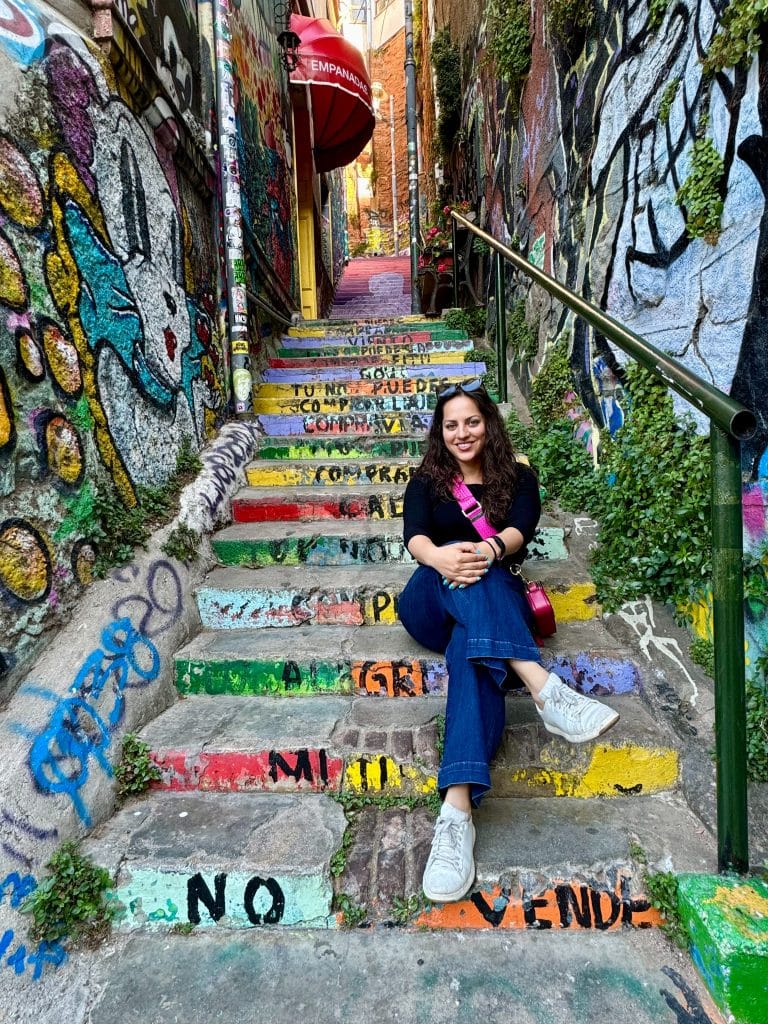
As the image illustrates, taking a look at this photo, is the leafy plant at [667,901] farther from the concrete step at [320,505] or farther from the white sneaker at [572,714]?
the concrete step at [320,505]

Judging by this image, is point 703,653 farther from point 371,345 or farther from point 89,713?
point 371,345

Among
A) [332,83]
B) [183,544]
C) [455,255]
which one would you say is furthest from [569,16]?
[332,83]

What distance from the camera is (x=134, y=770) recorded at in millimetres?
1854

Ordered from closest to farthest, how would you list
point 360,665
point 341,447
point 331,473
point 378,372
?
point 360,665 → point 331,473 → point 341,447 → point 378,372

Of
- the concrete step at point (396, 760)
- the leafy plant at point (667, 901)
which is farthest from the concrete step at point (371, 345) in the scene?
the leafy plant at point (667, 901)

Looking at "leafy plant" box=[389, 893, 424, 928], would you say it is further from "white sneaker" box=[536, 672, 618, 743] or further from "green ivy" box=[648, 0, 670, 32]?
"green ivy" box=[648, 0, 670, 32]

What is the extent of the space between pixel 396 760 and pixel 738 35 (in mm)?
2548

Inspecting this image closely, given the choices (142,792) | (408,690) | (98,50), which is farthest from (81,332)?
(408,690)

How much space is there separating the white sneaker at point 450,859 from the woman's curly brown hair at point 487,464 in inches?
39.1

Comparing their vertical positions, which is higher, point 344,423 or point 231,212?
point 231,212

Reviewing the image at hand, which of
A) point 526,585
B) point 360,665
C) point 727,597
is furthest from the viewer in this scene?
point 360,665

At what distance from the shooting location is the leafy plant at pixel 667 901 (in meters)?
1.43

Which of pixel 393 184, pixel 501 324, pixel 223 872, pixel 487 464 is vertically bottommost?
pixel 223 872

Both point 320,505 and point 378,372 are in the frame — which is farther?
point 378,372
